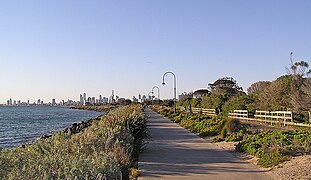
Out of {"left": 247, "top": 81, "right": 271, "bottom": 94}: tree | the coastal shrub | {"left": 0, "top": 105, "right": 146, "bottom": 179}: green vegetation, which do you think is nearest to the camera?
{"left": 0, "top": 105, "right": 146, "bottom": 179}: green vegetation

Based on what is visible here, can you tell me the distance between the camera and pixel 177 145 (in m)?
17.9

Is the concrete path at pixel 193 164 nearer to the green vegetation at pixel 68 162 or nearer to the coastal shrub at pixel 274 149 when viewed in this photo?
the coastal shrub at pixel 274 149

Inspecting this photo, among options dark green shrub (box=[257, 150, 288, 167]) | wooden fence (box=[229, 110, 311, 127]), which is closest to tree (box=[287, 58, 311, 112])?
wooden fence (box=[229, 110, 311, 127])

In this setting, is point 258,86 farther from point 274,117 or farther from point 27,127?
point 274,117

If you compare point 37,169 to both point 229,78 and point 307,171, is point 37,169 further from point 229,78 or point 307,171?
point 229,78

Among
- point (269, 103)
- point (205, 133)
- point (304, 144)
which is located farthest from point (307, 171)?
point (269, 103)

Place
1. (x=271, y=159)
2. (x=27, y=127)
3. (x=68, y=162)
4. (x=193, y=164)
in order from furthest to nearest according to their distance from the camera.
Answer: (x=27, y=127) < (x=193, y=164) < (x=271, y=159) < (x=68, y=162)

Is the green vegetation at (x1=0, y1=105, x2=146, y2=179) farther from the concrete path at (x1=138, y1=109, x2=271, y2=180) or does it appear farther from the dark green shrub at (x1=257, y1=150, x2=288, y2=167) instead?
the dark green shrub at (x1=257, y1=150, x2=288, y2=167)

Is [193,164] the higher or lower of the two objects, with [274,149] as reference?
lower

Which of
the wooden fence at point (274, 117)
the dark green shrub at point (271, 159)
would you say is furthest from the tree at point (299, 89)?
the dark green shrub at point (271, 159)

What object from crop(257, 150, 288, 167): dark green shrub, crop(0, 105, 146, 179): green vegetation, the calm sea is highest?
crop(0, 105, 146, 179): green vegetation

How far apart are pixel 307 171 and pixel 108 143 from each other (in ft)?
17.4

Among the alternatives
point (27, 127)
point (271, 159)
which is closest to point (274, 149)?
point (271, 159)

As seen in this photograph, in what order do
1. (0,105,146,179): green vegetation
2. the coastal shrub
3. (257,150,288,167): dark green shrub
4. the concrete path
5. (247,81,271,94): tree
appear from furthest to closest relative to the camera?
(247,81,271,94): tree < the coastal shrub < (257,150,288,167): dark green shrub < the concrete path < (0,105,146,179): green vegetation
